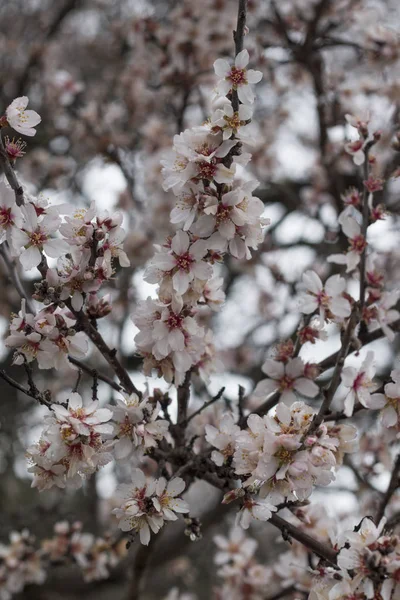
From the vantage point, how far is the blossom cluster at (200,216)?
5.54ft

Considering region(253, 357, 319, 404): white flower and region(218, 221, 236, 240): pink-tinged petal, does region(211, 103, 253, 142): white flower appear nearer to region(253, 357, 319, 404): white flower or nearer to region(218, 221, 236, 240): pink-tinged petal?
region(218, 221, 236, 240): pink-tinged petal

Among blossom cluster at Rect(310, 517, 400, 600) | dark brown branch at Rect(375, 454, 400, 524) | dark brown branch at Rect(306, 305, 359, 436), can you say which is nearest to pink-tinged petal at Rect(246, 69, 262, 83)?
dark brown branch at Rect(306, 305, 359, 436)

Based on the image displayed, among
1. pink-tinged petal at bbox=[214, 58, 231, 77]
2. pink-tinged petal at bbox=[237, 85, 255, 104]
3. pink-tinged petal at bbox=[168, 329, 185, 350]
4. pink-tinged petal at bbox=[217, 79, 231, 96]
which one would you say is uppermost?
pink-tinged petal at bbox=[214, 58, 231, 77]

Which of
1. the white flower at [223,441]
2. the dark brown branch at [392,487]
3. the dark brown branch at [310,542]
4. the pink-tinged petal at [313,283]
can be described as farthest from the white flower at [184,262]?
the dark brown branch at [392,487]

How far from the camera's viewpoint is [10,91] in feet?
19.8

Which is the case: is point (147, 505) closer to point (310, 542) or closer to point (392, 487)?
point (310, 542)

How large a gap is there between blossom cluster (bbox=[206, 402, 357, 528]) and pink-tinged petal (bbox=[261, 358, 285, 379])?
0.93 feet

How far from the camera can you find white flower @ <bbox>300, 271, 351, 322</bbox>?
1862mm

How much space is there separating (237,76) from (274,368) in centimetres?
93

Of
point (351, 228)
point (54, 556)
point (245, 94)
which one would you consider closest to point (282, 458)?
point (351, 228)

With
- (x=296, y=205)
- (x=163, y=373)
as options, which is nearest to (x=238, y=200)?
(x=163, y=373)

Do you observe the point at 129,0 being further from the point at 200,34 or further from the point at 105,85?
the point at 200,34

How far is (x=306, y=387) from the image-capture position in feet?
6.80

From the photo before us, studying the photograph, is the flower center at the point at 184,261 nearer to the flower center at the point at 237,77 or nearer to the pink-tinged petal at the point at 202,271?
the pink-tinged petal at the point at 202,271
